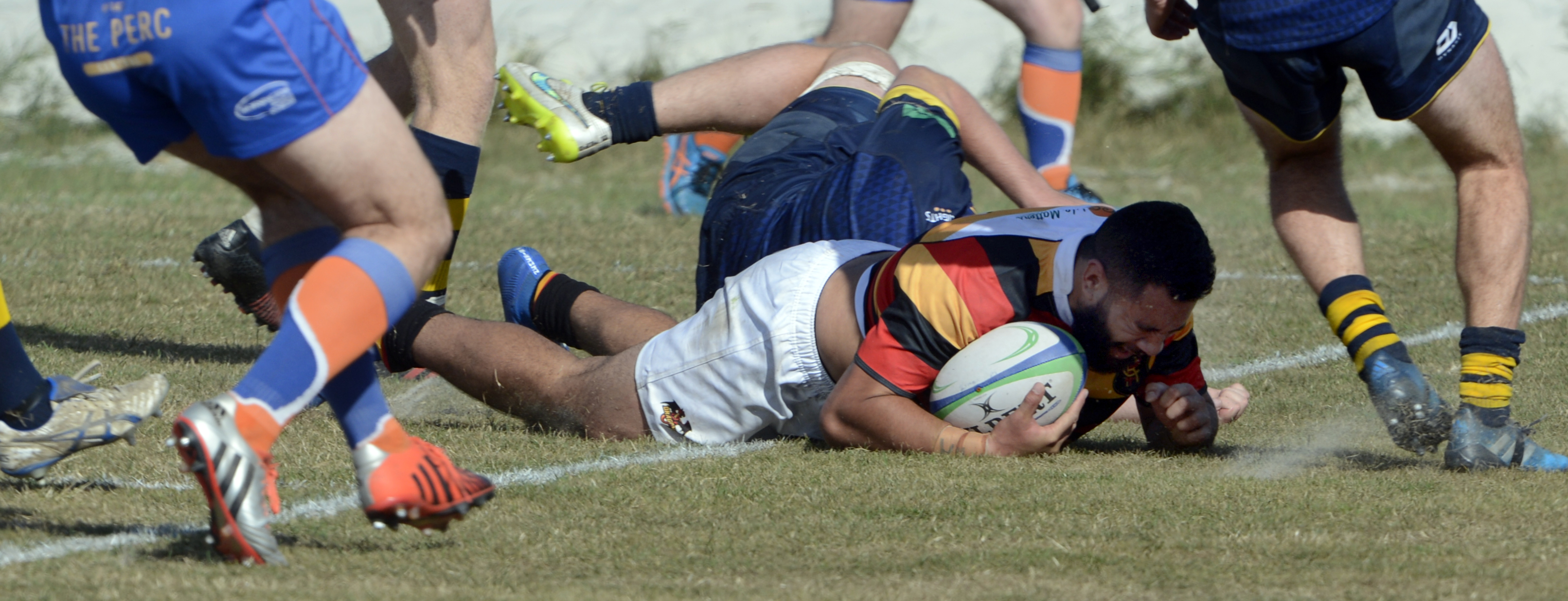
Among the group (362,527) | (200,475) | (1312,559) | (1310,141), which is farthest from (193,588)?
(1310,141)

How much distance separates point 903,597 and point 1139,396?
4.88 ft

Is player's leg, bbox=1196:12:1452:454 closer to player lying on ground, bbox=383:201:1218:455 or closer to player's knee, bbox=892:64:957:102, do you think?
player lying on ground, bbox=383:201:1218:455

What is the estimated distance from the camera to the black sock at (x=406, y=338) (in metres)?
4.15

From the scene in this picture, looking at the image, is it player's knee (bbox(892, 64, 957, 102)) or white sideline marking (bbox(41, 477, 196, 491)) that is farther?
player's knee (bbox(892, 64, 957, 102))

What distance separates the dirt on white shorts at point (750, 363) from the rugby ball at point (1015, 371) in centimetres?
39

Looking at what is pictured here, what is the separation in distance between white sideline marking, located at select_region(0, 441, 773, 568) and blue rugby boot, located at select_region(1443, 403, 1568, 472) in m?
1.54

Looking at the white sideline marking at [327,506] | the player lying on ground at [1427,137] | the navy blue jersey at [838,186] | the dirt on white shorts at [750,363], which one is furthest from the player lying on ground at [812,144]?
the white sideline marking at [327,506]

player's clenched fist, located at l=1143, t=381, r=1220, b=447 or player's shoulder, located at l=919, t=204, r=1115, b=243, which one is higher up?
player's shoulder, located at l=919, t=204, r=1115, b=243

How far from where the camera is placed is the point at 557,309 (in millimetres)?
4512

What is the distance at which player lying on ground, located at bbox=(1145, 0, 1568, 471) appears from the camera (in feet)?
10.9

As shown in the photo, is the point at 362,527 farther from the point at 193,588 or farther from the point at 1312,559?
the point at 1312,559

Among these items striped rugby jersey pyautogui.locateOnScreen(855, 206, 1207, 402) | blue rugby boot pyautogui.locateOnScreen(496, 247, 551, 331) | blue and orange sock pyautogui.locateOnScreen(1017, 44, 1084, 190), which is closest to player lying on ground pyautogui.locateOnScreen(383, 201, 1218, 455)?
striped rugby jersey pyautogui.locateOnScreen(855, 206, 1207, 402)

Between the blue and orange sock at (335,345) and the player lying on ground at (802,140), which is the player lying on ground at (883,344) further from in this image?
the blue and orange sock at (335,345)

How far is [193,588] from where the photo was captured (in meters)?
2.42
